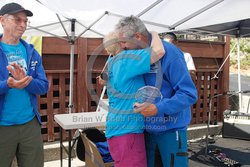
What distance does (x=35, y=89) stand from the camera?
6.57 ft

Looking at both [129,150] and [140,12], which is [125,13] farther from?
[129,150]

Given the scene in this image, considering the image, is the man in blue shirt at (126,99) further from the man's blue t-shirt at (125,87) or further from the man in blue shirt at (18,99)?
the man in blue shirt at (18,99)

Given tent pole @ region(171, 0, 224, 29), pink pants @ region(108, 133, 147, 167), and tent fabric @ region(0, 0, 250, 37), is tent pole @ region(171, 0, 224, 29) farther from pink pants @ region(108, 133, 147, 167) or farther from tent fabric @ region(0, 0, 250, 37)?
pink pants @ region(108, 133, 147, 167)

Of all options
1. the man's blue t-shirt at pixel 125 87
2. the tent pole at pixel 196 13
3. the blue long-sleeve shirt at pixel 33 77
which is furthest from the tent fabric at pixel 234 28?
the man's blue t-shirt at pixel 125 87

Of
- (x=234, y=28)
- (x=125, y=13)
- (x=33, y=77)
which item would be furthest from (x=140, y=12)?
(x=234, y=28)

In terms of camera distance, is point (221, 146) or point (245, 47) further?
point (245, 47)

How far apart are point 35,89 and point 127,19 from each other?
34.6 inches

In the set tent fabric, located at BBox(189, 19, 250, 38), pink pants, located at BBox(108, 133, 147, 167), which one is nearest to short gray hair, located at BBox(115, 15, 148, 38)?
pink pants, located at BBox(108, 133, 147, 167)

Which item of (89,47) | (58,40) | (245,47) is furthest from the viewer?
(245,47)

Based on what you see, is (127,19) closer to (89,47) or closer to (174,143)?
(174,143)

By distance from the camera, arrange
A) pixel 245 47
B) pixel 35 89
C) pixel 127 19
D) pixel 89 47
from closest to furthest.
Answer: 1. pixel 127 19
2. pixel 35 89
3. pixel 89 47
4. pixel 245 47

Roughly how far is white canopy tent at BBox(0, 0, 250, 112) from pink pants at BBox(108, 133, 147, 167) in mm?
1385

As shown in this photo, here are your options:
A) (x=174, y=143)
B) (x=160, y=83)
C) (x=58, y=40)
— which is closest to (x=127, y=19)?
(x=160, y=83)

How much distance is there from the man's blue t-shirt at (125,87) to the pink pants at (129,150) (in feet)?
0.11
